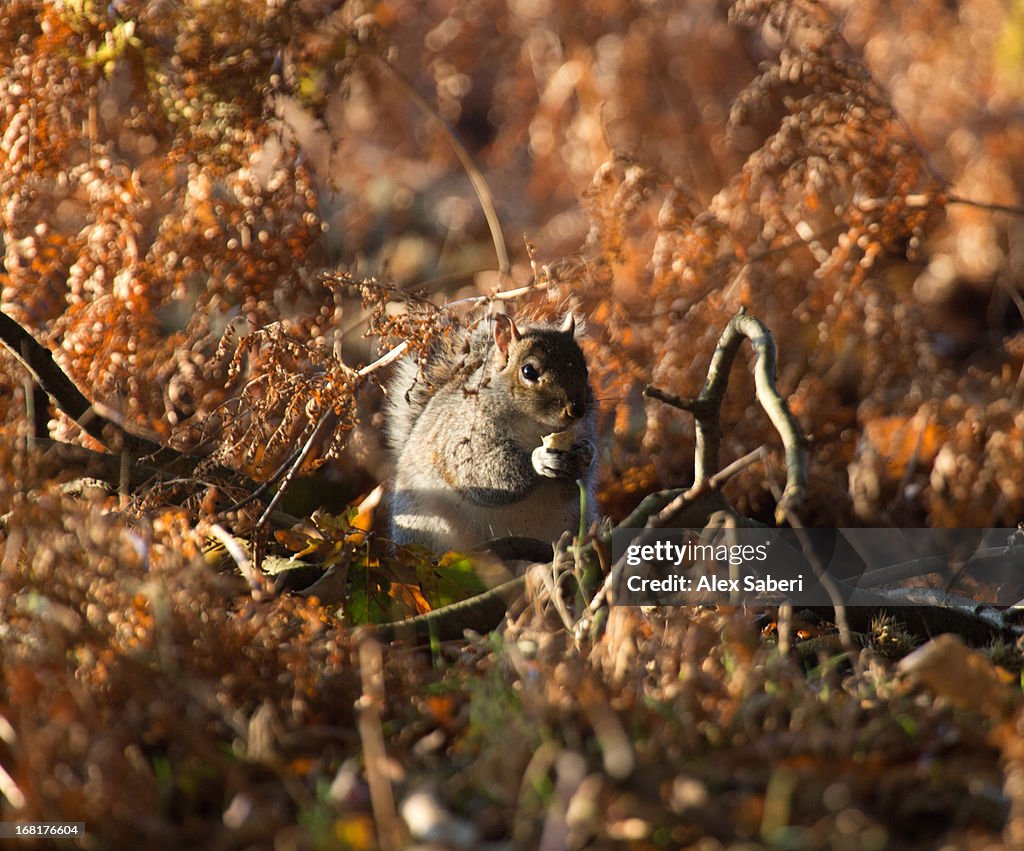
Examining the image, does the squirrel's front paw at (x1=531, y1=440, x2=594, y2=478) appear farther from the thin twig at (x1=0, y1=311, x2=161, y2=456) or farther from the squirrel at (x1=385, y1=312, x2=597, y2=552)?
the thin twig at (x1=0, y1=311, x2=161, y2=456)

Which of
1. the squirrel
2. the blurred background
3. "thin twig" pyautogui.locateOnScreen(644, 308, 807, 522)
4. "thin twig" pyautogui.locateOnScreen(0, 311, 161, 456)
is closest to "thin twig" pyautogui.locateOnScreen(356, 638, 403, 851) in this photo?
"thin twig" pyautogui.locateOnScreen(644, 308, 807, 522)

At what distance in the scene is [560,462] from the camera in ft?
13.0

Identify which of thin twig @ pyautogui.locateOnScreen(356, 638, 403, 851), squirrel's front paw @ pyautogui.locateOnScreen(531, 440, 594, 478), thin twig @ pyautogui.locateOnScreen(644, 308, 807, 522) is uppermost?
thin twig @ pyautogui.locateOnScreen(644, 308, 807, 522)

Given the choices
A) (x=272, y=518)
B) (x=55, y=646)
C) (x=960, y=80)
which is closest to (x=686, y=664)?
(x=55, y=646)

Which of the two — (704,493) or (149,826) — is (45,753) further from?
(704,493)

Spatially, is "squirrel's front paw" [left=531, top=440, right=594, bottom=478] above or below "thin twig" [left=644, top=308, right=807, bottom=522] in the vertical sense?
below

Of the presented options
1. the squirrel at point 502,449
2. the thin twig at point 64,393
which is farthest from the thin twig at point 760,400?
the thin twig at point 64,393

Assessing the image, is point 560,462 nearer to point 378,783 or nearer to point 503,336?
point 503,336

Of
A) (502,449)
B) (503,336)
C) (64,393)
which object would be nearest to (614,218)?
(503,336)

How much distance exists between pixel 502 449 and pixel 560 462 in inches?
12.5

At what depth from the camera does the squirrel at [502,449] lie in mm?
4051

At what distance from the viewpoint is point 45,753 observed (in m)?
1.62

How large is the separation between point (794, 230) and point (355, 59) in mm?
2075

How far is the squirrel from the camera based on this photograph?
405 centimetres
